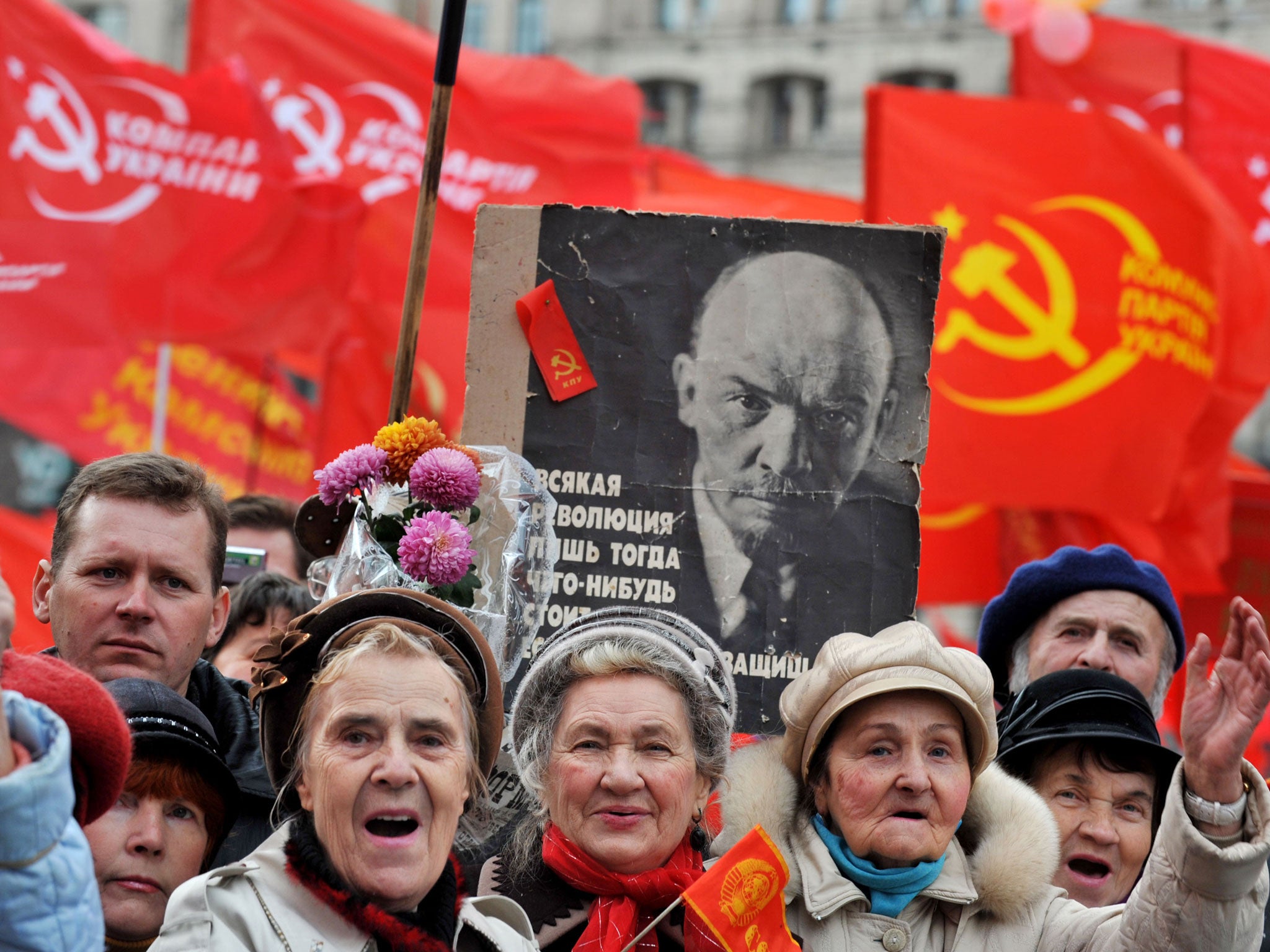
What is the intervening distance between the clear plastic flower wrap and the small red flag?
2.36 ft

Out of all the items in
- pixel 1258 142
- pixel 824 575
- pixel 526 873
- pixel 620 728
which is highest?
pixel 1258 142

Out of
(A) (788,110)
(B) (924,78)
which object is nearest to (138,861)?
(B) (924,78)

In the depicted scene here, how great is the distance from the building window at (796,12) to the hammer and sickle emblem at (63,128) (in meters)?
28.0

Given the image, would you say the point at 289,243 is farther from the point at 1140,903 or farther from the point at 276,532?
the point at 1140,903

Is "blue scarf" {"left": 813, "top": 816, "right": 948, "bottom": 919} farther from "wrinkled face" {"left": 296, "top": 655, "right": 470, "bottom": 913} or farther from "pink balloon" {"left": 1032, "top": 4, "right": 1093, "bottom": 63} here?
"pink balloon" {"left": 1032, "top": 4, "right": 1093, "bottom": 63}

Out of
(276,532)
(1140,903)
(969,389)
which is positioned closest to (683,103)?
(969,389)

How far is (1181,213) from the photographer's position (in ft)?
32.1

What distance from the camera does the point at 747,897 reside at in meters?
2.93

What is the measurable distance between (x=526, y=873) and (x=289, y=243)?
23.7 ft

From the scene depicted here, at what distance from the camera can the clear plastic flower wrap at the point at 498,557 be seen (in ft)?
11.1

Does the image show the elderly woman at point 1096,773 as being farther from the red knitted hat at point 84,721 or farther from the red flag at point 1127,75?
the red flag at point 1127,75

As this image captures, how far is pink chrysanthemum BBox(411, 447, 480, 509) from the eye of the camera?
10.9 feet

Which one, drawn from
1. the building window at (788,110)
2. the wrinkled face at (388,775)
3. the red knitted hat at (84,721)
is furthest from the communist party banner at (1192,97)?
the building window at (788,110)

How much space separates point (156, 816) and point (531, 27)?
35.0 metres
